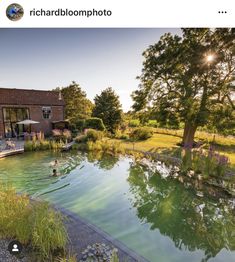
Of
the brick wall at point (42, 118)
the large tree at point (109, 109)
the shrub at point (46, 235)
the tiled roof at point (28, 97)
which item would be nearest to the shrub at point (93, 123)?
the large tree at point (109, 109)

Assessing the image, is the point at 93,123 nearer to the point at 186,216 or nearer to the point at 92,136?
the point at 92,136

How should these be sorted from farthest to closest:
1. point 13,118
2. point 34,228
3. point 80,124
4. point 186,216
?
1. point 80,124
2. point 13,118
3. point 186,216
4. point 34,228

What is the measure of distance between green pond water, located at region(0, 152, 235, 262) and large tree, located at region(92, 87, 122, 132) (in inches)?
542

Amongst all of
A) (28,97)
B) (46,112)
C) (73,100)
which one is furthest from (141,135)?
(73,100)

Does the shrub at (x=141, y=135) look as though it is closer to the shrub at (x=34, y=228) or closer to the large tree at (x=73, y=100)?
the large tree at (x=73, y=100)

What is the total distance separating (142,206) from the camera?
231 inches
